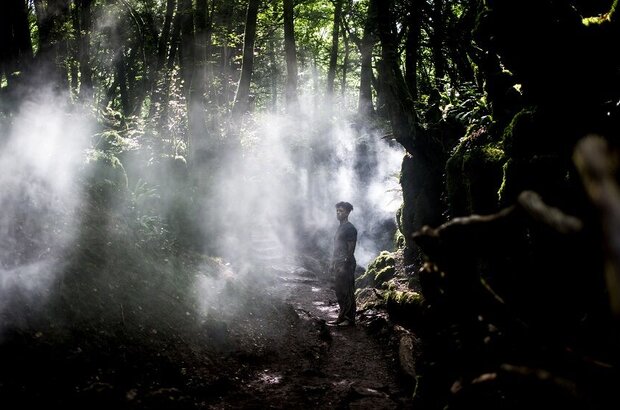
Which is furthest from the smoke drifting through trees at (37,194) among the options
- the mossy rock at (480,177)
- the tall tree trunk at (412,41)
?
the tall tree trunk at (412,41)

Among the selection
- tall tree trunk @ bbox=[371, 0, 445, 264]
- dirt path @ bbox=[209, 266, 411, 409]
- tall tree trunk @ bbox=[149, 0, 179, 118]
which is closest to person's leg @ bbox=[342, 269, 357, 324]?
dirt path @ bbox=[209, 266, 411, 409]

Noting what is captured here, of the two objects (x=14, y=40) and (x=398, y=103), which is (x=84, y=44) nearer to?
(x=14, y=40)

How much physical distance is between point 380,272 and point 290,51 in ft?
46.1

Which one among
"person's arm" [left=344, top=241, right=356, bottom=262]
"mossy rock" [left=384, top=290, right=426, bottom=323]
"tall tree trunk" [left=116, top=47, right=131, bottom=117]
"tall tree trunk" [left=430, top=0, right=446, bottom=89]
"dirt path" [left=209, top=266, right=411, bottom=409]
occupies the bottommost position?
"dirt path" [left=209, top=266, right=411, bottom=409]

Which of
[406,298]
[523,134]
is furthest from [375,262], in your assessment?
[523,134]

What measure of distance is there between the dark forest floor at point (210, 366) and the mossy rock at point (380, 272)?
10.3ft

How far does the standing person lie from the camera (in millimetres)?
9031

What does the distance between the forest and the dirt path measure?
0.04 meters

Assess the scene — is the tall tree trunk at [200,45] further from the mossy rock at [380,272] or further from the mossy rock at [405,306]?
the mossy rock at [405,306]

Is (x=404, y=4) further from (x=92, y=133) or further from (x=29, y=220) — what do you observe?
(x=29, y=220)

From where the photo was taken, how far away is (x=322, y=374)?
5.92 metres

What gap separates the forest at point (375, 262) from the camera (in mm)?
2311

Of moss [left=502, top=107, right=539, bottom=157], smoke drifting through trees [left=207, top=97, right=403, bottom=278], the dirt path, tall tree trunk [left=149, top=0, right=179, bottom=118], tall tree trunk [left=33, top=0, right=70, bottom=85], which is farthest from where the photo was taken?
smoke drifting through trees [left=207, top=97, right=403, bottom=278]

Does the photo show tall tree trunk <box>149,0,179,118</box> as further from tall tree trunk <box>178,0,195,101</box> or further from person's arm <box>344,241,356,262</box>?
person's arm <box>344,241,356,262</box>
